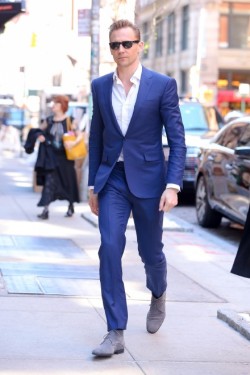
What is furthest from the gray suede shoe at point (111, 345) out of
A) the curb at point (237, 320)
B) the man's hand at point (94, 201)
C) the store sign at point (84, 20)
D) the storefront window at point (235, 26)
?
the storefront window at point (235, 26)

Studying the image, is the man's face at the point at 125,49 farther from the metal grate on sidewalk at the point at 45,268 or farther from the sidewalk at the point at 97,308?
the metal grate on sidewalk at the point at 45,268

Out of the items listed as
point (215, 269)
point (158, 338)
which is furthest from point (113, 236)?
point (215, 269)

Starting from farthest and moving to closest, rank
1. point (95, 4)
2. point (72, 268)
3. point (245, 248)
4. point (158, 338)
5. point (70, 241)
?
point (95, 4) → point (70, 241) → point (72, 268) → point (158, 338) → point (245, 248)

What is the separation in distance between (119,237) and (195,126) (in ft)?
47.8

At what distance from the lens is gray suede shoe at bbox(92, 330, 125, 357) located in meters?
6.47

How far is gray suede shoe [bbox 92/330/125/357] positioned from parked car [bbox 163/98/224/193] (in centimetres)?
1225

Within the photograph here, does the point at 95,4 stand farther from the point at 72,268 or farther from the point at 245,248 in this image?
the point at 245,248

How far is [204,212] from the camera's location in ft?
49.4

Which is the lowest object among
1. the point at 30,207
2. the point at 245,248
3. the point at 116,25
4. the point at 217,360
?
the point at 30,207

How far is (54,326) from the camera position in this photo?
24.2ft

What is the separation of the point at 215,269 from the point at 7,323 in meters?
3.68

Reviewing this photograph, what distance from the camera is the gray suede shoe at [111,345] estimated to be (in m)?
6.47

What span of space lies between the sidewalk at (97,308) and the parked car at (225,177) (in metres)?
0.55

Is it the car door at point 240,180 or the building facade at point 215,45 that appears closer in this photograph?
the car door at point 240,180
